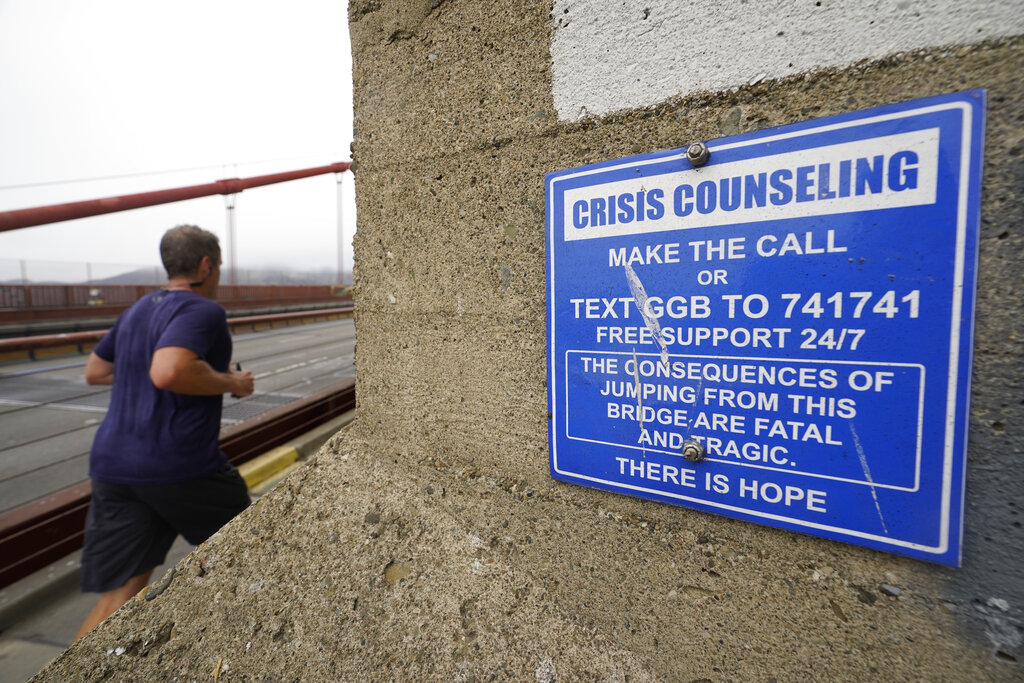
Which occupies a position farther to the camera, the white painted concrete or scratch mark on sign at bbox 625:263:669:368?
scratch mark on sign at bbox 625:263:669:368

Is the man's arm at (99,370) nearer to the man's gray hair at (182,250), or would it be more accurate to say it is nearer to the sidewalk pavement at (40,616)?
the man's gray hair at (182,250)

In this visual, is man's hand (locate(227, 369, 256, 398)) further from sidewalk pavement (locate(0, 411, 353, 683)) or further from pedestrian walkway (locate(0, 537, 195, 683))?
pedestrian walkway (locate(0, 537, 195, 683))

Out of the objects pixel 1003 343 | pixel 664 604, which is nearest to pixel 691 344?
pixel 1003 343

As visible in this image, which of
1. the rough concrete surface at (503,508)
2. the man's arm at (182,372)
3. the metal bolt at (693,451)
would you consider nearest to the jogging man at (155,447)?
the man's arm at (182,372)

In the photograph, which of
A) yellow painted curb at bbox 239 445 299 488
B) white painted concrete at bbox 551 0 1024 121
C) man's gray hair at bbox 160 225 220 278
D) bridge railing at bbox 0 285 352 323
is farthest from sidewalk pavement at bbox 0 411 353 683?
bridge railing at bbox 0 285 352 323

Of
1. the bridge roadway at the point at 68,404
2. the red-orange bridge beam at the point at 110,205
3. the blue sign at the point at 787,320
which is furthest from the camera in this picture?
the bridge roadway at the point at 68,404

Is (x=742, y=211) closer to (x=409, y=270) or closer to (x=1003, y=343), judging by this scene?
(x=1003, y=343)

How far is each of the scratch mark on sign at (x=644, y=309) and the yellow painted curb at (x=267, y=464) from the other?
3.74 metres

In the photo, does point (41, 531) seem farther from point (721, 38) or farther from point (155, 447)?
point (721, 38)

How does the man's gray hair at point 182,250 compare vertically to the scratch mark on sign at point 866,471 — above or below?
above

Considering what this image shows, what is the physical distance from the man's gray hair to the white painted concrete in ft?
7.34

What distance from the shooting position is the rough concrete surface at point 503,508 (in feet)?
2.33

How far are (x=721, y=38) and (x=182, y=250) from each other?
259 centimetres

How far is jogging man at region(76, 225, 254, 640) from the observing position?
2.12 metres
